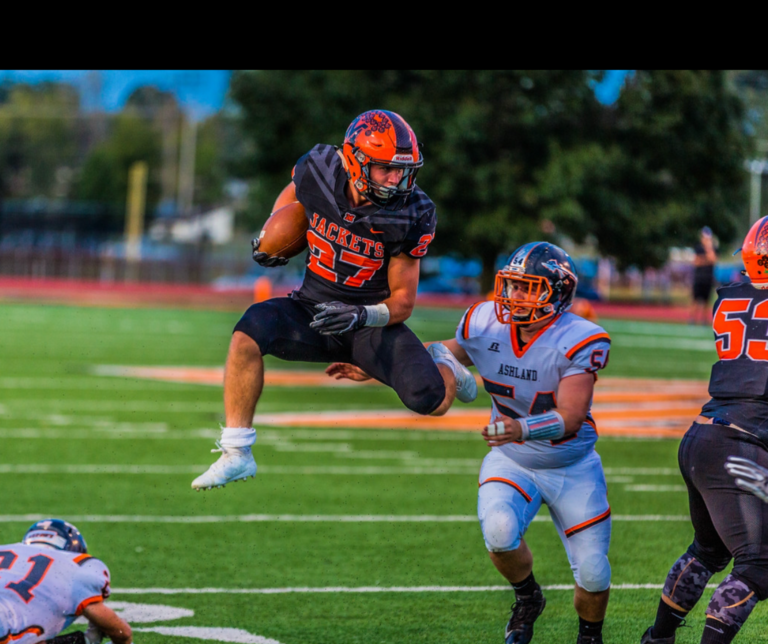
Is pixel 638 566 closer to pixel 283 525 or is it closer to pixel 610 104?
pixel 283 525

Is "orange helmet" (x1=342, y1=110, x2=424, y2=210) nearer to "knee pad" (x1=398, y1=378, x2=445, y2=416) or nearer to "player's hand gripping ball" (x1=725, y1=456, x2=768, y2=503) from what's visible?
"knee pad" (x1=398, y1=378, x2=445, y2=416)

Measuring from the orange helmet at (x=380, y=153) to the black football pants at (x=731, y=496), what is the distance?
1.77 metres

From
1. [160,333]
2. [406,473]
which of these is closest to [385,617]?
[406,473]

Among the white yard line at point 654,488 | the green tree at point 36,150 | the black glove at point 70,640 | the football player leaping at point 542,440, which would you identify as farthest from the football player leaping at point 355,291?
the green tree at point 36,150

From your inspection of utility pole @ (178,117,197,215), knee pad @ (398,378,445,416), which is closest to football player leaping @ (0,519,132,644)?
knee pad @ (398,378,445,416)

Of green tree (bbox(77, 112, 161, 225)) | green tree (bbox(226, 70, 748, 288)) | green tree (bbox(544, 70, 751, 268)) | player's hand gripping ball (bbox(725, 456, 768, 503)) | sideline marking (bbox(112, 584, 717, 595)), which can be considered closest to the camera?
player's hand gripping ball (bbox(725, 456, 768, 503))

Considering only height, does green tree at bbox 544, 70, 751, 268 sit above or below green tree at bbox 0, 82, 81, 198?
below

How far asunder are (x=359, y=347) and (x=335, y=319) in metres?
0.39

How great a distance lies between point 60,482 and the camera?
9703 millimetres

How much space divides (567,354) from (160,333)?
21.3m

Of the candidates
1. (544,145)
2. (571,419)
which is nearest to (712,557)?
(571,419)

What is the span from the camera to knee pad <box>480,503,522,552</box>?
4.98 m

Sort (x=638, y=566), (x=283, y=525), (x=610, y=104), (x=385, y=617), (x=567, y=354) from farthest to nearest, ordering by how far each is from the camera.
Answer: (x=610, y=104)
(x=283, y=525)
(x=638, y=566)
(x=385, y=617)
(x=567, y=354)

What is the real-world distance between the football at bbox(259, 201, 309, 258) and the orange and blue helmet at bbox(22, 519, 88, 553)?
165cm
